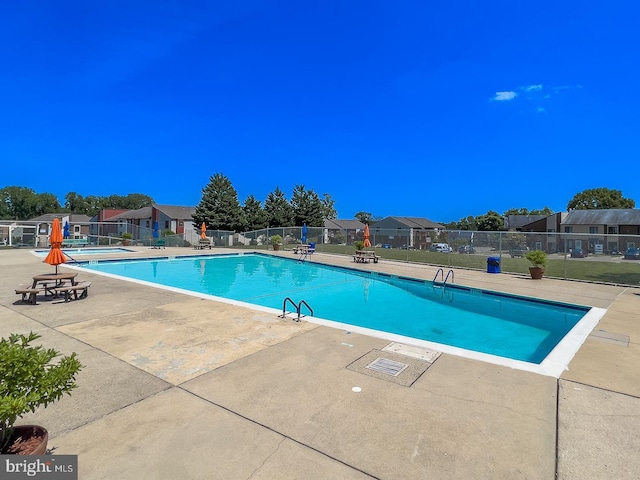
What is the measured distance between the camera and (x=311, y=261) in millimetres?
19594

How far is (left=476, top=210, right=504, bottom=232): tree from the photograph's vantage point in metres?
68.6

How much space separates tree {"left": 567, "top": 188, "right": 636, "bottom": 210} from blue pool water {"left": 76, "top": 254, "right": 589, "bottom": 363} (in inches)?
3010

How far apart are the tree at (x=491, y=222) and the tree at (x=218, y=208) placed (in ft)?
169

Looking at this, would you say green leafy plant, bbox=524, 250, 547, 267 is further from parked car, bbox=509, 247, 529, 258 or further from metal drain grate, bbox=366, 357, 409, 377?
metal drain grate, bbox=366, 357, 409, 377

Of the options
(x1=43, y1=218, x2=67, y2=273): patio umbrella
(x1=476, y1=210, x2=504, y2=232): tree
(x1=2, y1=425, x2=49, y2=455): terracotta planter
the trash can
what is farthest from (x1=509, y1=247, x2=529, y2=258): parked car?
(x1=476, y1=210, x2=504, y2=232): tree

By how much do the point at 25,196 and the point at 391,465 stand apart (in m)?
103

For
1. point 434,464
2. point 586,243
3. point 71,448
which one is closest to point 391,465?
point 434,464

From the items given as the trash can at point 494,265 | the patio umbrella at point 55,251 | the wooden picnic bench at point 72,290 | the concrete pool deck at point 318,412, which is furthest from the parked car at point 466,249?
the patio umbrella at point 55,251

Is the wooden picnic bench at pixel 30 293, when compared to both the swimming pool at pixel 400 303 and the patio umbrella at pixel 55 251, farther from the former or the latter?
the swimming pool at pixel 400 303

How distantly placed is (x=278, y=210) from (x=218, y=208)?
307 inches

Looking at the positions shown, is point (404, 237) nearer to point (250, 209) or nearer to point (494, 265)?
point (494, 265)

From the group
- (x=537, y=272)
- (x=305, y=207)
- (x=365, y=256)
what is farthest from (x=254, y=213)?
(x=537, y=272)

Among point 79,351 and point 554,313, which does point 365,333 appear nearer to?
point 79,351

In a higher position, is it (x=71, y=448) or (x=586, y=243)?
(x=586, y=243)
